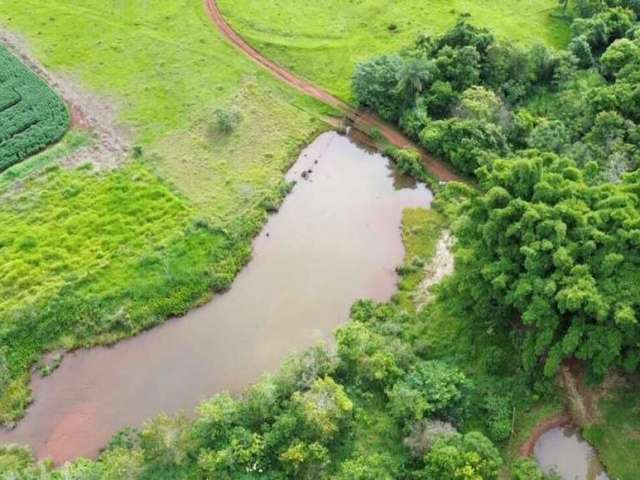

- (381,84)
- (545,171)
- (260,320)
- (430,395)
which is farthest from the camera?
(381,84)

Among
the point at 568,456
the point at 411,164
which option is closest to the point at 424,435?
the point at 568,456

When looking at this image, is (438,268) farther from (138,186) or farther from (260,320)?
(138,186)

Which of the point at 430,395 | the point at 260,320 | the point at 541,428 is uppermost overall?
the point at 430,395

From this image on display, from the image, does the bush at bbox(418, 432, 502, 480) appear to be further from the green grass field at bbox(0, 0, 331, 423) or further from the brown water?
the green grass field at bbox(0, 0, 331, 423)

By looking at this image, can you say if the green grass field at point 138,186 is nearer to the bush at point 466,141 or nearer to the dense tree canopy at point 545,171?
the bush at point 466,141

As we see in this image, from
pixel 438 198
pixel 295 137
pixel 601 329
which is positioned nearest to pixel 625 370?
pixel 601 329

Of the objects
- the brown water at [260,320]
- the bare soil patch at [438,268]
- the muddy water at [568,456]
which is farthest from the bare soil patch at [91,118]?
the muddy water at [568,456]

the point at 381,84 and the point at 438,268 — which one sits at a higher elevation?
the point at 381,84
